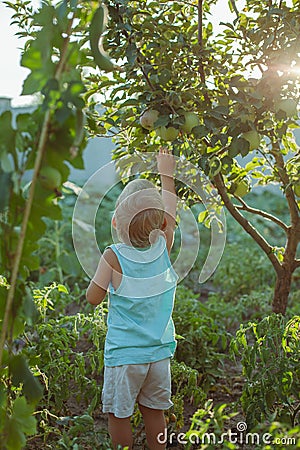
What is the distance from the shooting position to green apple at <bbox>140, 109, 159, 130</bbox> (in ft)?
5.25

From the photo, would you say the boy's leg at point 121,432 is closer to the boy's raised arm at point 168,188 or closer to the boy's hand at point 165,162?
the boy's raised arm at point 168,188

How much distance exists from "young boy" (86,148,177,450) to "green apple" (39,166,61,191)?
0.62 meters

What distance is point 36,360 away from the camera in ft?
4.83

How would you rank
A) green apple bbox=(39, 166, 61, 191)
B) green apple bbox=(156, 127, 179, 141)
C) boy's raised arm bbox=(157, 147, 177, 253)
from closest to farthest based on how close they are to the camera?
1. green apple bbox=(39, 166, 61, 191)
2. green apple bbox=(156, 127, 179, 141)
3. boy's raised arm bbox=(157, 147, 177, 253)

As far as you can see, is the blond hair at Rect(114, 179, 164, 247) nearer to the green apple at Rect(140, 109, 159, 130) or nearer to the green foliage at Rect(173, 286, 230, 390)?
the green apple at Rect(140, 109, 159, 130)

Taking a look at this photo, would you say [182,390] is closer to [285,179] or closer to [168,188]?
[168,188]

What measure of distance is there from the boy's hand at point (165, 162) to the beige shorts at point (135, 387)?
1.70 feet

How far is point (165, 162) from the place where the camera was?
1851 millimetres

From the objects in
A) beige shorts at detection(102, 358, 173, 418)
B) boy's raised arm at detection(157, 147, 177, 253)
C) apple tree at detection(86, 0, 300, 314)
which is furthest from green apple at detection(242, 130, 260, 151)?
beige shorts at detection(102, 358, 173, 418)

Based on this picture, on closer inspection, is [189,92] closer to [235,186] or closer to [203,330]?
[235,186]

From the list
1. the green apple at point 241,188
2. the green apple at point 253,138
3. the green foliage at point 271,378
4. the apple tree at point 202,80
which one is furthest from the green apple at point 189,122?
the green foliage at point 271,378

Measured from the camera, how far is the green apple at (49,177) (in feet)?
3.47

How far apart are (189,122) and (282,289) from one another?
0.85 metres

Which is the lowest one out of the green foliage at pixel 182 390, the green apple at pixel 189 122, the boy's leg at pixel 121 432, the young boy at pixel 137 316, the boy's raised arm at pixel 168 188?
the boy's leg at pixel 121 432
